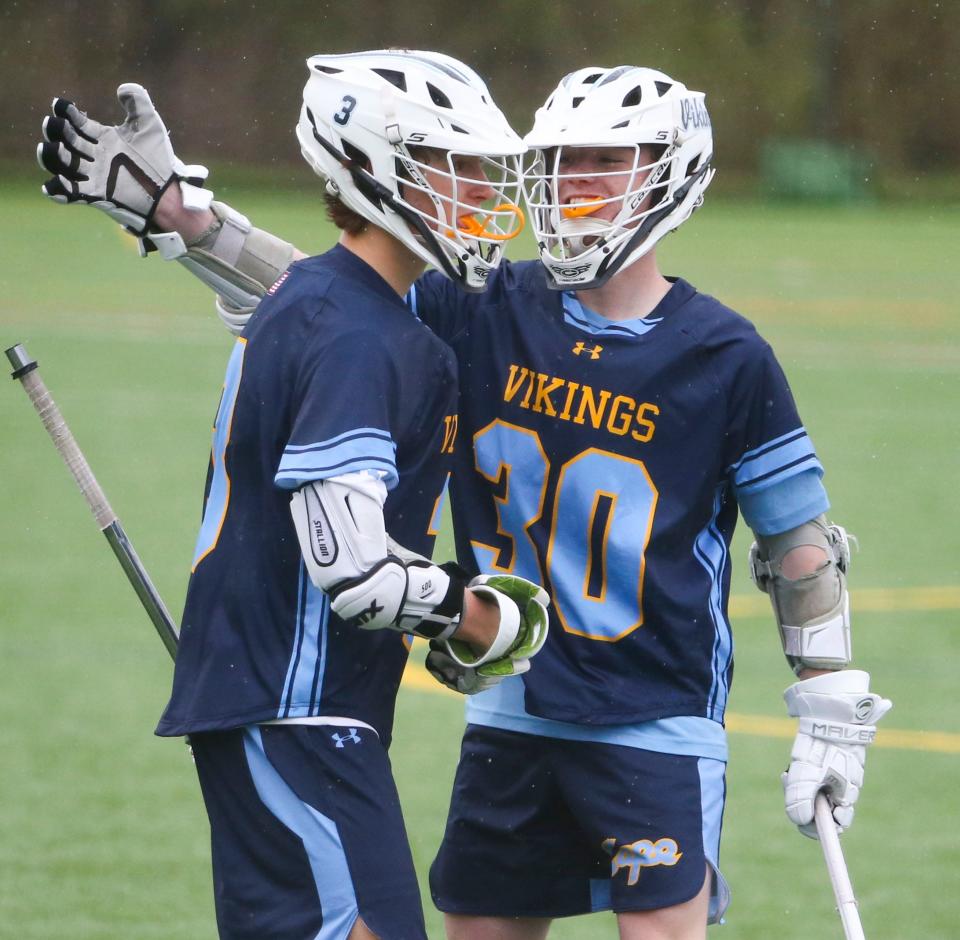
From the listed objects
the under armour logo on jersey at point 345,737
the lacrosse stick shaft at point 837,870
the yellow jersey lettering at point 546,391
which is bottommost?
the lacrosse stick shaft at point 837,870

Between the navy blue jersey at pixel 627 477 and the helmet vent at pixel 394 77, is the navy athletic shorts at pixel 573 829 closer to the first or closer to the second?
the navy blue jersey at pixel 627 477

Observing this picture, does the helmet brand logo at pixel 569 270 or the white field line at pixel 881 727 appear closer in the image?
the helmet brand logo at pixel 569 270

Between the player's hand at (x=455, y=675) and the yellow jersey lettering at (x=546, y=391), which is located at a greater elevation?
the yellow jersey lettering at (x=546, y=391)

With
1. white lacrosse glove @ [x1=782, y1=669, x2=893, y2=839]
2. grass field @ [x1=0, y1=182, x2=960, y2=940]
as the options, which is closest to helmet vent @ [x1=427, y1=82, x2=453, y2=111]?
white lacrosse glove @ [x1=782, y1=669, x2=893, y2=839]

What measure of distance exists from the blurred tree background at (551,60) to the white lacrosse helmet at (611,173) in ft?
118

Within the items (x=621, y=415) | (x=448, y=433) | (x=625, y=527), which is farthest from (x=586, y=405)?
(x=448, y=433)

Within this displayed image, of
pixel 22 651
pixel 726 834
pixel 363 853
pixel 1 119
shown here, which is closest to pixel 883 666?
pixel 726 834

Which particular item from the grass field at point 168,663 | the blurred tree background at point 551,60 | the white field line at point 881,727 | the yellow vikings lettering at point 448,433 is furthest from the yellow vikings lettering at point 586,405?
the blurred tree background at point 551,60

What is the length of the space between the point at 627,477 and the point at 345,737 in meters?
0.93

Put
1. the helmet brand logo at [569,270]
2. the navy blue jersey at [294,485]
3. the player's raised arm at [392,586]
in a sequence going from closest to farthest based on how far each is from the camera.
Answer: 1. the player's raised arm at [392,586]
2. the navy blue jersey at [294,485]
3. the helmet brand logo at [569,270]

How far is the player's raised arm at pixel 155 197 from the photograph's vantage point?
414 cm

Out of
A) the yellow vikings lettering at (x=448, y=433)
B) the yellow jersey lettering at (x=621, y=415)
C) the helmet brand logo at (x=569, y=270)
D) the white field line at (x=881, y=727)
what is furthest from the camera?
the white field line at (x=881, y=727)

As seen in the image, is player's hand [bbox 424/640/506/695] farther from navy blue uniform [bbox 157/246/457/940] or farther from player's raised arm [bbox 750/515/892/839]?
player's raised arm [bbox 750/515/892/839]

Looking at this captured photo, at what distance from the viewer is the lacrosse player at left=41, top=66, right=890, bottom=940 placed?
12.9ft
